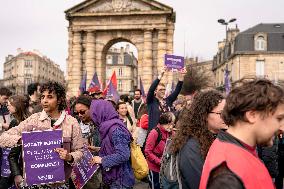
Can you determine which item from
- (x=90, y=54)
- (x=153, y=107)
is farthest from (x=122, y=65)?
(x=153, y=107)

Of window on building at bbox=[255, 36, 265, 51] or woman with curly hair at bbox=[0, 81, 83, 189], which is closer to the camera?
woman with curly hair at bbox=[0, 81, 83, 189]

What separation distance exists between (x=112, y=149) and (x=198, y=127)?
1.75 meters

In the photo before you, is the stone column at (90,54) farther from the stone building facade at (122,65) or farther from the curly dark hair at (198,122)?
the stone building facade at (122,65)

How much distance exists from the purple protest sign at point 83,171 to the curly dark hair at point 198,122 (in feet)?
5.31

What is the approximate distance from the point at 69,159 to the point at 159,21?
33579 millimetres

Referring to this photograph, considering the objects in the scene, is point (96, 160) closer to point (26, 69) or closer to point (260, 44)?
point (260, 44)

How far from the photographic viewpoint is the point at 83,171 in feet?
17.8

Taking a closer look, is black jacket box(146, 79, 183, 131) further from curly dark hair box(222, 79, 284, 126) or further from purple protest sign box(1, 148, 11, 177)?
curly dark hair box(222, 79, 284, 126)

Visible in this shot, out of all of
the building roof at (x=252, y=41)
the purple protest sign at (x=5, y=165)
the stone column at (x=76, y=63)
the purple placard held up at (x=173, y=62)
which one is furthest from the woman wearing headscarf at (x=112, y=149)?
the building roof at (x=252, y=41)

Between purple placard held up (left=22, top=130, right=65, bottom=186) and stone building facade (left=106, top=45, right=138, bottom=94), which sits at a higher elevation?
stone building facade (left=106, top=45, right=138, bottom=94)

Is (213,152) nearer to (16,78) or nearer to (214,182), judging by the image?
(214,182)

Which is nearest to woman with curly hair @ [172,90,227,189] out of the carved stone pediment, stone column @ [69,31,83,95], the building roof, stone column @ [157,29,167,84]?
stone column @ [157,29,167,84]

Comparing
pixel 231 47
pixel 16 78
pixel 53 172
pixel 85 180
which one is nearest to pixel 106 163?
pixel 85 180

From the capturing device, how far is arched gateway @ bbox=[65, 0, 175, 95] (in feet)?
123
